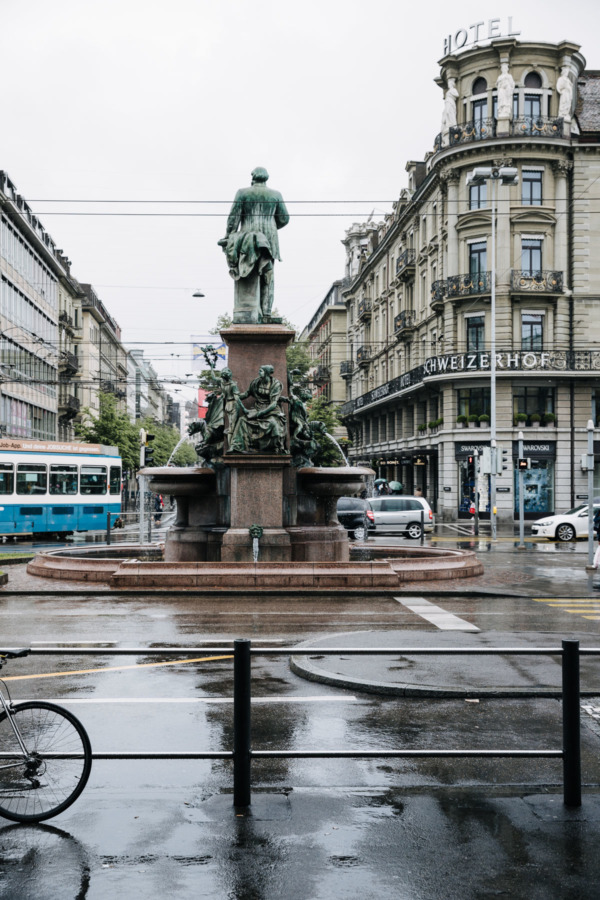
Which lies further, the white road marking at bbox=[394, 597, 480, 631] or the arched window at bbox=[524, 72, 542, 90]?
the arched window at bbox=[524, 72, 542, 90]

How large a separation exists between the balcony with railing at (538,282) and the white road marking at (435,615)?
33.4m

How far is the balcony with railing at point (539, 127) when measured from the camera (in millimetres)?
47656

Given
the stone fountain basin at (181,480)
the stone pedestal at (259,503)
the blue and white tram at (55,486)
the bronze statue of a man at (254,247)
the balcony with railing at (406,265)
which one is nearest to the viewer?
the stone pedestal at (259,503)

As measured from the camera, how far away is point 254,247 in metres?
20.2

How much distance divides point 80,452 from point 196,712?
2956cm

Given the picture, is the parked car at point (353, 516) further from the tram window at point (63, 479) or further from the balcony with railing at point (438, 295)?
the balcony with railing at point (438, 295)

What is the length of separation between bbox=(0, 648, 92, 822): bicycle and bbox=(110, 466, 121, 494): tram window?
107ft

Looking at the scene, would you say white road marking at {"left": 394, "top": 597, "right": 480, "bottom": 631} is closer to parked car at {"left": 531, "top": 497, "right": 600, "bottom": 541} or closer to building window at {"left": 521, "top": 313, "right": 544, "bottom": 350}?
parked car at {"left": 531, "top": 497, "right": 600, "bottom": 541}

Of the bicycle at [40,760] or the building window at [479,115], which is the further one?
the building window at [479,115]

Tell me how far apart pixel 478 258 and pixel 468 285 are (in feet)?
5.30

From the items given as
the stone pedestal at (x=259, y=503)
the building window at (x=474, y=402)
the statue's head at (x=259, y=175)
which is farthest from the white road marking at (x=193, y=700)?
the building window at (x=474, y=402)

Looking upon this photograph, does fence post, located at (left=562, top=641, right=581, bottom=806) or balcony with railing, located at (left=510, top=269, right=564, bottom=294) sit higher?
balcony with railing, located at (left=510, top=269, right=564, bottom=294)

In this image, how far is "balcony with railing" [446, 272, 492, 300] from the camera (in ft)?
157

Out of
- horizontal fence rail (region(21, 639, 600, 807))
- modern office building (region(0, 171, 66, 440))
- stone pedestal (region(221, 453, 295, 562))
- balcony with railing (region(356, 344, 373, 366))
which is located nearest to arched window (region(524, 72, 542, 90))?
modern office building (region(0, 171, 66, 440))
